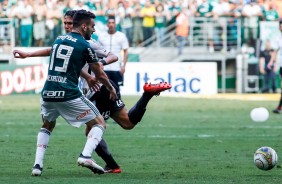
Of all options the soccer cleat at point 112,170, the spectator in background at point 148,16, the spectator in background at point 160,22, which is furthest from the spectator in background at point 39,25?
the soccer cleat at point 112,170

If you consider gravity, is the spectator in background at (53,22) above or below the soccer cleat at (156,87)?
below

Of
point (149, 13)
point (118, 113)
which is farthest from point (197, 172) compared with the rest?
point (149, 13)

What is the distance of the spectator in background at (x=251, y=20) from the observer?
36375mm

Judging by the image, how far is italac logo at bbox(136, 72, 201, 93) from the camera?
33.1 meters

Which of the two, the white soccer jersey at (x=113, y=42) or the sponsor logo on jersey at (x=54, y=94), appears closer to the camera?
the sponsor logo on jersey at (x=54, y=94)

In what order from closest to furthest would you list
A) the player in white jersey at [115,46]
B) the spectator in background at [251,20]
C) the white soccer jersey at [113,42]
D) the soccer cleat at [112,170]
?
the soccer cleat at [112,170]
the player in white jersey at [115,46]
the white soccer jersey at [113,42]
the spectator in background at [251,20]

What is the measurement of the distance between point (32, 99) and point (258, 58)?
11065mm

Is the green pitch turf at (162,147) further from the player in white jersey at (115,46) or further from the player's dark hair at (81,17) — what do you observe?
the player's dark hair at (81,17)

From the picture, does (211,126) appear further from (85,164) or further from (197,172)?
(85,164)

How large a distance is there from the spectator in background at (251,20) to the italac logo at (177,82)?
13.9ft

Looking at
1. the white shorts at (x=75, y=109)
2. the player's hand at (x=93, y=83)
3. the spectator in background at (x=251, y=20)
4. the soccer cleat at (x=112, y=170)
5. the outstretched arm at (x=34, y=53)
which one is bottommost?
the spectator in background at (x=251, y=20)

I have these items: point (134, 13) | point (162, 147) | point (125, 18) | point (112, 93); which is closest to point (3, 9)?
point (125, 18)

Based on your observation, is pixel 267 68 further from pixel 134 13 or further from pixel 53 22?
pixel 53 22

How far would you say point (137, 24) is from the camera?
118 feet
